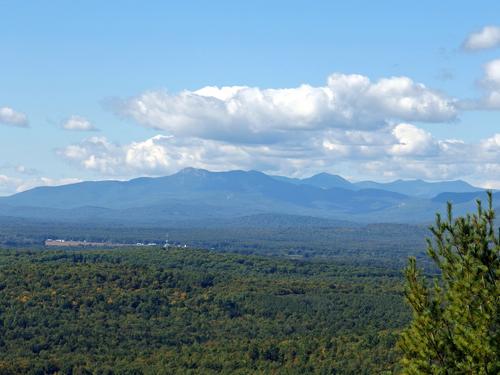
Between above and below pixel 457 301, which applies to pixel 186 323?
below

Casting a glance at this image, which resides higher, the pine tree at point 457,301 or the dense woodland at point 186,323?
the pine tree at point 457,301

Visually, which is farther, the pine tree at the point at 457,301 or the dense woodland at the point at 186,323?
the dense woodland at the point at 186,323

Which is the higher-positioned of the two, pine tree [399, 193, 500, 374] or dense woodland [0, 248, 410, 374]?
pine tree [399, 193, 500, 374]

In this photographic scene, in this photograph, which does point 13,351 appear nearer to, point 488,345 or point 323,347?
point 323,347

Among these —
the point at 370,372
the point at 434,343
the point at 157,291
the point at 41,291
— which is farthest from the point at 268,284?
the point at 434,343
